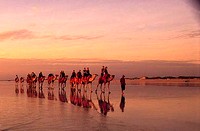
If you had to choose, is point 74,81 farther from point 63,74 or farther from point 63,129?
point 63,129

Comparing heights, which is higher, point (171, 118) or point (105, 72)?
point (105, 72)

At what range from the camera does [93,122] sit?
40.6 feet

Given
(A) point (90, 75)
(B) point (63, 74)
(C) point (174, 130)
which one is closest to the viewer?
(C) point (174, 130)

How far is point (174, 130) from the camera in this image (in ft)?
34.1

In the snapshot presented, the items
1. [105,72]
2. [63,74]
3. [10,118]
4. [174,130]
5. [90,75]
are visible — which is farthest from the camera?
[63,74]

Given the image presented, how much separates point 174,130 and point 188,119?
272cm

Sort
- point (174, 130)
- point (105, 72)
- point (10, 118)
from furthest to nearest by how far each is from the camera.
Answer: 1. point (105, 72)
2. point (10, 118)
3. point (174, 130)

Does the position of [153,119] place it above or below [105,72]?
below

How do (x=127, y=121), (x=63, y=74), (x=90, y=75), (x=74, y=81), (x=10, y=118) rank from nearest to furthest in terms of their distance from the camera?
(x=127, y=121)
(x=10, y=118)
(x=90, y=75)
(x=74, y=81)
(x=63, y=74)

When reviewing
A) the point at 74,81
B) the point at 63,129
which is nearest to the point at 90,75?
the point at 74,81

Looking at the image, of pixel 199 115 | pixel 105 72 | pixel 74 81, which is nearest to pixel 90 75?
pixel 105 72

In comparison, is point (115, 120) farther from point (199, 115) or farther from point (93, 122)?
point (199, 115)

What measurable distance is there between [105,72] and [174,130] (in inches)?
731

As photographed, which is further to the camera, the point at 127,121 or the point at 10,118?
the point at 10,118
